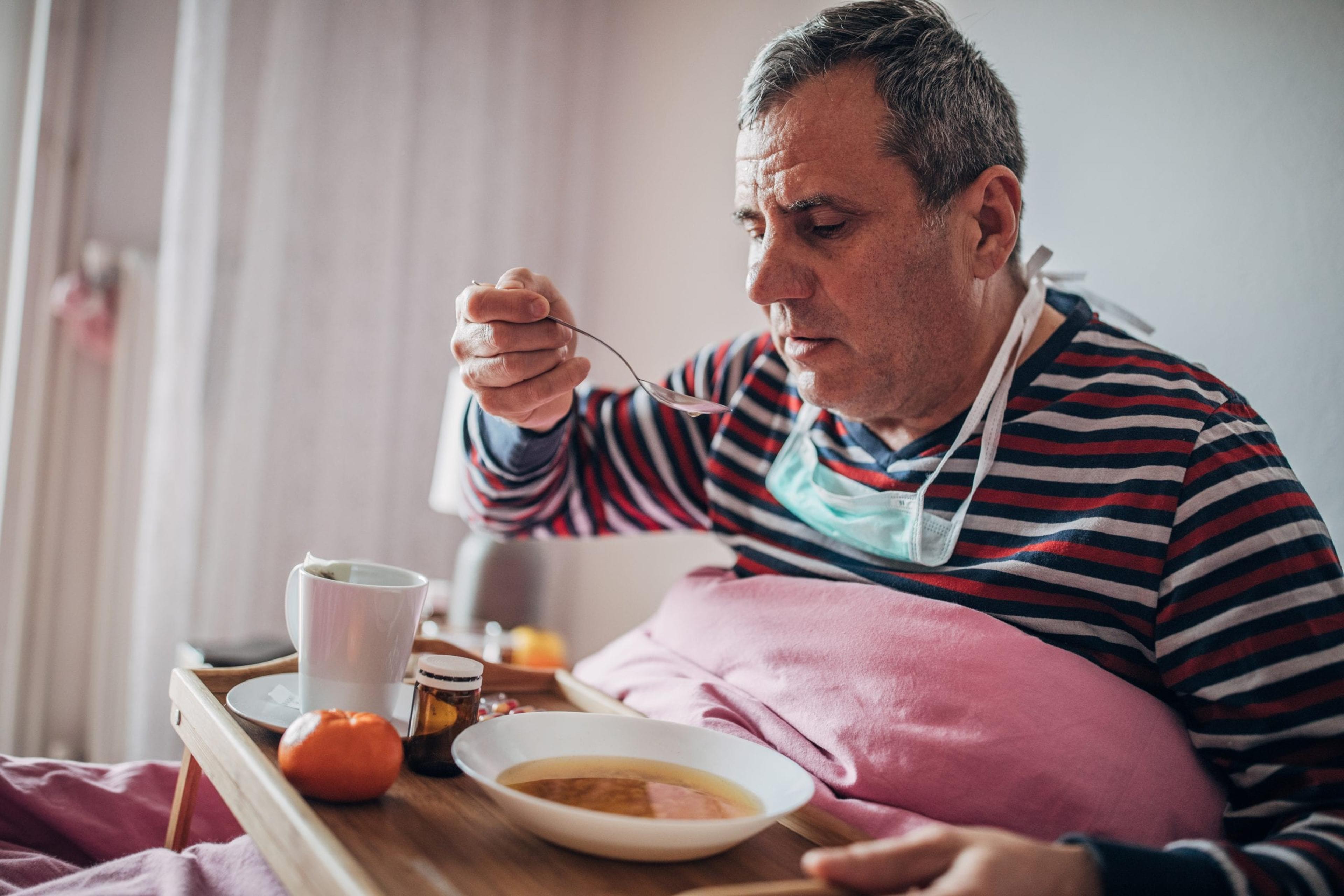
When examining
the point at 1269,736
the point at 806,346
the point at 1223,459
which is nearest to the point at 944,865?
the point at 1269,736

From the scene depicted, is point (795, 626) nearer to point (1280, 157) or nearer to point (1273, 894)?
point (1273, 894)

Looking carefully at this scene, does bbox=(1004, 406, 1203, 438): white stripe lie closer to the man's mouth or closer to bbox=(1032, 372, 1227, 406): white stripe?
bbox=(1032, 372, 1227, 406): white stripe

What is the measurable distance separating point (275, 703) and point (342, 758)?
0.79 ft

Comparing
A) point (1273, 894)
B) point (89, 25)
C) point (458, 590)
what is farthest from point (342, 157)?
point (1273, 894)

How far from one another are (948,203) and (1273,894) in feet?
2.22

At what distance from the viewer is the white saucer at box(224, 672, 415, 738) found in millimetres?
859

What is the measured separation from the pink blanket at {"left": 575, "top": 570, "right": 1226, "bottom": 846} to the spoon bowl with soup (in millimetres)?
113

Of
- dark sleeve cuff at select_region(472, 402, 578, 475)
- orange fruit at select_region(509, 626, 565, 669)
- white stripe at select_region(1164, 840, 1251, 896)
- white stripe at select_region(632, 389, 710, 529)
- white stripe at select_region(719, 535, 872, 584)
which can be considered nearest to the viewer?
white stripe at select_region(1164, 840, 1251, 896)

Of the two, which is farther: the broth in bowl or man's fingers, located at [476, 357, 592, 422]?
man's fingers, located at [476, 357, 592, 422]

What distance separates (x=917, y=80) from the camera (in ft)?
3.32

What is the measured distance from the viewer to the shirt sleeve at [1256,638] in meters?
0.78

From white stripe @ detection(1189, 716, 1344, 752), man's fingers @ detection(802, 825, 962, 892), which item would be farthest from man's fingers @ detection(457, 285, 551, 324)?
white stripe @ detection(1189, 716, 1344, 752)

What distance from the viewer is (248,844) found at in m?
0.88

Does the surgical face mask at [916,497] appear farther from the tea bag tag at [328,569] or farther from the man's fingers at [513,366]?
the tea bag tag at [328,569]
